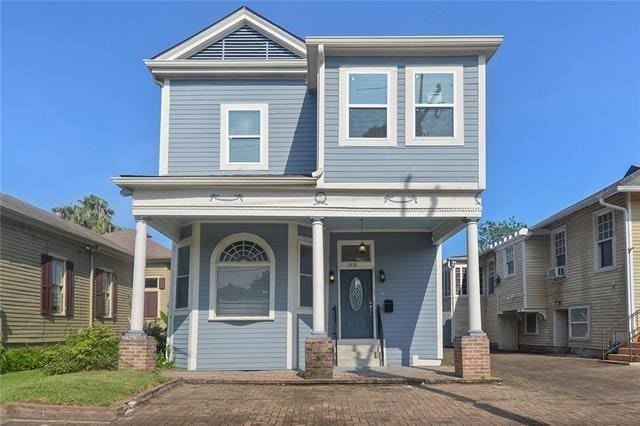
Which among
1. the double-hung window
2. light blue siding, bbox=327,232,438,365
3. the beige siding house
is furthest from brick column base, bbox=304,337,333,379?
the double-hung window

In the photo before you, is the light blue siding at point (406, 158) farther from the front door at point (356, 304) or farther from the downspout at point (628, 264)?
the downspout at point (628, 264)

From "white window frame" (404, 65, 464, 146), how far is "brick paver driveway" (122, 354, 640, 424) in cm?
470

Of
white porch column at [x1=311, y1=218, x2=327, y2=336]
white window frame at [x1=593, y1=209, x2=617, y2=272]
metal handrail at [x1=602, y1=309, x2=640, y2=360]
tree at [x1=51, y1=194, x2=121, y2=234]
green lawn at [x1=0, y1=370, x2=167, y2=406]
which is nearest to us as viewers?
green lawn at [x1=0, y1=370, x2=167, y2=406]

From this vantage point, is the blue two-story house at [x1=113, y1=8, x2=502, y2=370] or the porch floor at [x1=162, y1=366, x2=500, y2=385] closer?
the porch floor at [x1=162, y1=366, x2=500, y2=385]

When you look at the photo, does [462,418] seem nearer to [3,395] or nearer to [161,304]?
[3,395]

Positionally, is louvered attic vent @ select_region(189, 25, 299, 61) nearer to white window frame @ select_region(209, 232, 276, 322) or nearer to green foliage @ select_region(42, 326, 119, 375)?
white window frame @ select_region(209, 232, 276, 322)

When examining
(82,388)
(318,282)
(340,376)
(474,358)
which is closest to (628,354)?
(474,358)

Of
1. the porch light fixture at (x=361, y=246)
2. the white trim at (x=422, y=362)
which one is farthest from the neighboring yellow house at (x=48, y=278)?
the white trim at (x=422, y=362)

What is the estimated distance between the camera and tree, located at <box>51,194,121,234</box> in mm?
46438

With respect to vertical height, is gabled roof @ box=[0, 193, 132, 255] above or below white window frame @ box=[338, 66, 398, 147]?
below

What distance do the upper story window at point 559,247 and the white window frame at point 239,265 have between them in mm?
11679

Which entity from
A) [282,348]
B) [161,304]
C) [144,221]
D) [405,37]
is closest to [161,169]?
[144,221]

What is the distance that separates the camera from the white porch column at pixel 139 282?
12602 millimetres

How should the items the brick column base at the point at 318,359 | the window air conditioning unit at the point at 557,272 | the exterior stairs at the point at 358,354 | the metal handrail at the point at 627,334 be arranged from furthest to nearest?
the window air conditioning unit at the point at 557,272, the metal handrail at the point at 627,334, the exterior stairs at the point at 358,354, the brick column base at the point at 318,359
